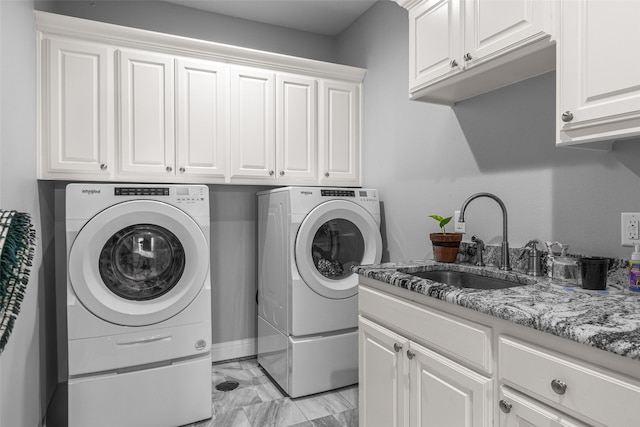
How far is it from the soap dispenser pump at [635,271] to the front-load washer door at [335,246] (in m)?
1.50

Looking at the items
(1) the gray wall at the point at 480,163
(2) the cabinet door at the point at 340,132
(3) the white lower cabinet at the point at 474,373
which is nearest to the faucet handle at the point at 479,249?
(1) the gray wall at the point at 480,163

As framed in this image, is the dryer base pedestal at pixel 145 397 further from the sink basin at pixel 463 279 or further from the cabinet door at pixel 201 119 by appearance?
the sink basin at pixel 463 279

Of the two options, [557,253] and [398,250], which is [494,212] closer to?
[557,253]

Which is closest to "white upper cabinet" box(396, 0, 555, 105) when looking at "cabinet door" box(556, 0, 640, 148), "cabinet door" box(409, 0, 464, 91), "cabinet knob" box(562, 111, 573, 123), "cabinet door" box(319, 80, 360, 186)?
"cabinet door" box(409, 0, 464, 91)

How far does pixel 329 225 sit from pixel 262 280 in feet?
2.47

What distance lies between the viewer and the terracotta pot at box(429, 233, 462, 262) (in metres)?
2.05

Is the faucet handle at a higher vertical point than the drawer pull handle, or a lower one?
higher

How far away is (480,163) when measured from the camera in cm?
207

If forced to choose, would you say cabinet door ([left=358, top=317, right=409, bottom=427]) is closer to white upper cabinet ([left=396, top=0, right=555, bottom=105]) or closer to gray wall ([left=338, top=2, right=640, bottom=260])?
gray wall ([left=338, top=2, right=640, bottom=260])

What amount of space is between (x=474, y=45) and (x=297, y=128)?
59.0 inches

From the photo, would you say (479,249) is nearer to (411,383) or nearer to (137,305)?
(411,383)

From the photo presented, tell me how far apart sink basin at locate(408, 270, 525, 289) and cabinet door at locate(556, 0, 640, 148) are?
0.71 meters

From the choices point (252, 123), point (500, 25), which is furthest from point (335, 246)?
point (500, 25)

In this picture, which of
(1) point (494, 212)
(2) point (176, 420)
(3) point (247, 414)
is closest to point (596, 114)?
(1) point (494, 212)
